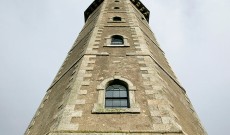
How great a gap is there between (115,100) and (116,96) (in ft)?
0.51

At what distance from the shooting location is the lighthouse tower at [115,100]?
319 inches

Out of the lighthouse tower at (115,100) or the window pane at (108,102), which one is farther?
the window pane at (108,102)

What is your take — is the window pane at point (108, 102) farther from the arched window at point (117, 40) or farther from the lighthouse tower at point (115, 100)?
the arched window at point (117, 40)

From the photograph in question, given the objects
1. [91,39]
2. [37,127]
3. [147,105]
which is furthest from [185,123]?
[91,39]

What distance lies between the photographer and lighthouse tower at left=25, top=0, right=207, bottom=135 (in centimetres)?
810

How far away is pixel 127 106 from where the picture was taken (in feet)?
31.0

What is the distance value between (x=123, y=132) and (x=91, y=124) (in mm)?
981

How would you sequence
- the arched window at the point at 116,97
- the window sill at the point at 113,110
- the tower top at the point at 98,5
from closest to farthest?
the window sill at the point at 113,110
the arched window at the point at 116,97
the tower top at the point at 98,5

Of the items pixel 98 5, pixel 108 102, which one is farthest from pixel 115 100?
pixel 98 5

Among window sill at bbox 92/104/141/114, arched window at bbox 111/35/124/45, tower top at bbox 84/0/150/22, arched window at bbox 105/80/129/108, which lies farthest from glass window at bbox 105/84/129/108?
tower top at bbox 84/0/150/22

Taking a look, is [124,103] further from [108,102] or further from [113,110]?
[113,110]

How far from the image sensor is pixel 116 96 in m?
9.83

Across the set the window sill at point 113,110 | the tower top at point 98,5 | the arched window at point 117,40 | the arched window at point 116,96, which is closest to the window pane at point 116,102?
the arched window at point 116,96

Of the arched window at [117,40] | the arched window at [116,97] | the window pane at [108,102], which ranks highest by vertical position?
the arched window at [117,40]
